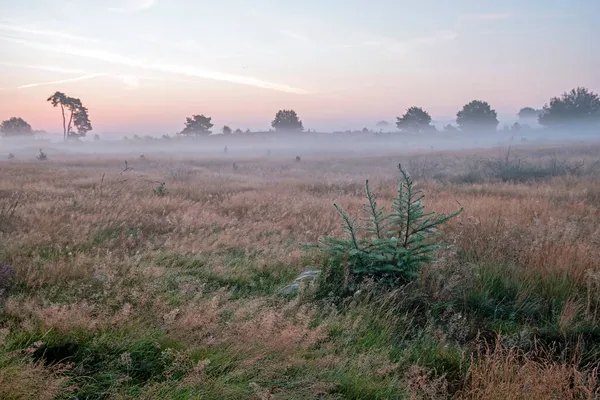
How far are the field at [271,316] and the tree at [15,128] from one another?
10448 centimetres

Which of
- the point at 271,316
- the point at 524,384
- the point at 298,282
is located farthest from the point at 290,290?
the point at 524,384

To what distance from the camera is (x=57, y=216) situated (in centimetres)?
755

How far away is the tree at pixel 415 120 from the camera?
10173 centimetres

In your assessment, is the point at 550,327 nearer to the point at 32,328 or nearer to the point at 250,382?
the point at 250,382

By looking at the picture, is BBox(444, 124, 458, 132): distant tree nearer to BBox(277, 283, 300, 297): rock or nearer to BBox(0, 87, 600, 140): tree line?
BBox(0, 87, 600, 140): tree line

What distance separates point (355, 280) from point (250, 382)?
2.48m

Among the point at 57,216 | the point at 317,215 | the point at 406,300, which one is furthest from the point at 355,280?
the point at 57,216

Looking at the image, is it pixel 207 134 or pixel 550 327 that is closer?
pixel 550 327

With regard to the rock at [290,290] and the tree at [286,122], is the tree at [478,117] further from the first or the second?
the rock at [290,290]

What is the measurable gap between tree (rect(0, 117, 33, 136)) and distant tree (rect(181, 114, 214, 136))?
37.1 metres

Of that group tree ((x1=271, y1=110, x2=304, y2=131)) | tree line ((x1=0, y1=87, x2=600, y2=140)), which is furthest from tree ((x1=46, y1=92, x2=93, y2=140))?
tree ((x1=271, y1=110, x2=304, y2=131))

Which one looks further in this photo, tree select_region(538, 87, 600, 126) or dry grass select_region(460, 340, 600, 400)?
tree select_region(538, 87, 600, 126)

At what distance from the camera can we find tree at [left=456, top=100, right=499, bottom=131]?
3957 inches

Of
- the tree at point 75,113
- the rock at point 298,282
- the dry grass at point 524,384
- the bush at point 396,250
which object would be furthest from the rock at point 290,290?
the tree at point 75,113
